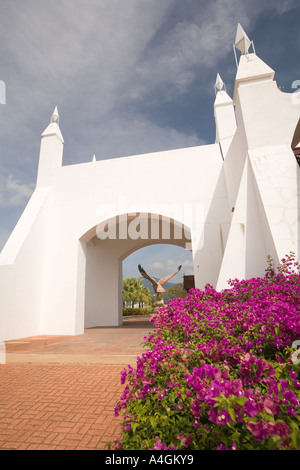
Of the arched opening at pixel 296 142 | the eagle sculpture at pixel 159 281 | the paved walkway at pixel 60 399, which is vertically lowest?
the paved walkway at pixel 60 399

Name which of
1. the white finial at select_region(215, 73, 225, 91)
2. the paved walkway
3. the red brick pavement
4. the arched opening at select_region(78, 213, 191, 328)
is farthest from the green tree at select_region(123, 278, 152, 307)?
the red brick pavement

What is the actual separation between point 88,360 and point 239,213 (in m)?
4.33

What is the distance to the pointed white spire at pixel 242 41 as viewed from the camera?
245 inches

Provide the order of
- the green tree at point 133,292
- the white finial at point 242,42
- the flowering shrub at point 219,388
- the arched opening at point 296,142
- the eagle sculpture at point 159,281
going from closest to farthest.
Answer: the flowering shrub at point 219,388 < the arched opening at point 296,142 < the white finial at point 242,42 < the eagle sculpture at point 159,281 < the green tree at point 133,292

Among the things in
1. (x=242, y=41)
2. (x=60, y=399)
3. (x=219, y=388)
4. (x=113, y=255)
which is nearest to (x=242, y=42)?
(x=242, y=41)

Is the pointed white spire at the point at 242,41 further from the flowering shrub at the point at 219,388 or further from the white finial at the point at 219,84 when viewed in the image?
the flowering shrub at the point at 219,388

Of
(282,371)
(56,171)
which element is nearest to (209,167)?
(56,171)

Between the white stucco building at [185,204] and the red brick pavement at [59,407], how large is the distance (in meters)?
3.15

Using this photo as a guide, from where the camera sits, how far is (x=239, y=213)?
17.2 ft

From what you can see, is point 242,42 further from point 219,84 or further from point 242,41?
point 219,84

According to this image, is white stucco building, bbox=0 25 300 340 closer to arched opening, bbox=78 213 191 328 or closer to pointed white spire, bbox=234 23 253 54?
pointed white spire, bbox=234 23 253 54

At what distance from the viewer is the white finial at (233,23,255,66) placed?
6.20 metres

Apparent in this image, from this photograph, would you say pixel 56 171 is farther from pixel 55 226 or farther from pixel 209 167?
pixel 209 167

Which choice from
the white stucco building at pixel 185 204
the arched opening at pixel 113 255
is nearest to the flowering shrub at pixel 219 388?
the white stucco building at pixel 185 204
